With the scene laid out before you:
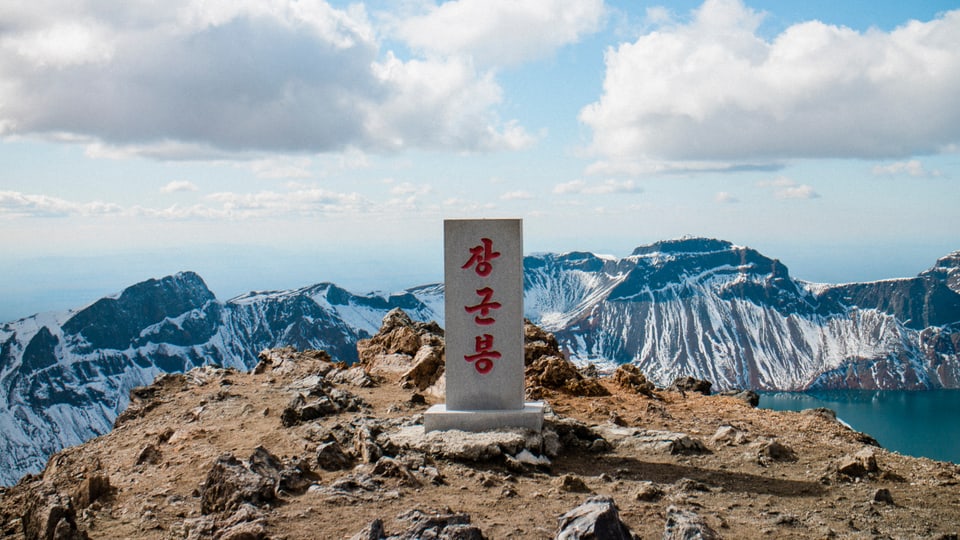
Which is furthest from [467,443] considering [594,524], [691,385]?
[691,385]

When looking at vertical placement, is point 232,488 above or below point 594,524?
below

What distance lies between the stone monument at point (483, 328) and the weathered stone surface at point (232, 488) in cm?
474

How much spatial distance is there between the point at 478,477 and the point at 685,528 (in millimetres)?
4692

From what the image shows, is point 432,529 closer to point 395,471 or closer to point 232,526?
point 232,526

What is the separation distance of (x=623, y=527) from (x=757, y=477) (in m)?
5.95

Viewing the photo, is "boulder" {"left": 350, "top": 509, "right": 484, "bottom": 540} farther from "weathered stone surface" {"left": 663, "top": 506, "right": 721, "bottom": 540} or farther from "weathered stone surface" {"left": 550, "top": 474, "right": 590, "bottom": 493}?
"weathered stone surface" {"left": 550, "top": 474, "right": 590, "bottom": 493}

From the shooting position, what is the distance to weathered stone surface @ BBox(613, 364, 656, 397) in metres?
23.7

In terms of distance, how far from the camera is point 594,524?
984 centimetres

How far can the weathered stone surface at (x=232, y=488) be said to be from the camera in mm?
12312

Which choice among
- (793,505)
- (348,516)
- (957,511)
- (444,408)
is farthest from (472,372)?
(957,511)

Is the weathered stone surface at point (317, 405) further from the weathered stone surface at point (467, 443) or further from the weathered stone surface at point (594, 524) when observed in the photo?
the weathered stone surface at point (594, 524)

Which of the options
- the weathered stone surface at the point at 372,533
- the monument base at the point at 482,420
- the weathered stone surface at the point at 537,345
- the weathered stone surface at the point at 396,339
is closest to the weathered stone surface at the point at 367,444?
the monument base at the point at 482,420

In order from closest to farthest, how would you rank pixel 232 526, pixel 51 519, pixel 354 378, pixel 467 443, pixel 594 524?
pixel 594 524
pixel 232 526
pixel 51 519
pixel 467 443
pixel 354 378

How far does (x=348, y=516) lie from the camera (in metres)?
11.8
